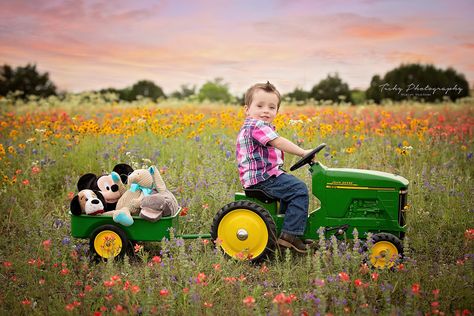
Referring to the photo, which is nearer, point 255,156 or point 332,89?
point 255,156

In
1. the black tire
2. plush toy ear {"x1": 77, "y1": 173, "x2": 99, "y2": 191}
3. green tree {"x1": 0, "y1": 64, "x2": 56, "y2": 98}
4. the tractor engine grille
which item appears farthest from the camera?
green tree {"x1": 0, "y1": 64, "x2": 56, "y2": 98}

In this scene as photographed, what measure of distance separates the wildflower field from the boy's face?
104cm

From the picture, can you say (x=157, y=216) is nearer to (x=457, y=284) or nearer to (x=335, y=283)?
(x=335, y=283)

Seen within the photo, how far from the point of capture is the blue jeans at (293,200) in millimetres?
3994

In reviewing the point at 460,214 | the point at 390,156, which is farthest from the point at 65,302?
the point at 390,156

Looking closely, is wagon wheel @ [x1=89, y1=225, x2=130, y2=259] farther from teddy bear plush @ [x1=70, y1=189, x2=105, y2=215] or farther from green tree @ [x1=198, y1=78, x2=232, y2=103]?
green tree @ [x1=198, y1=78, x2=232, y2=103]

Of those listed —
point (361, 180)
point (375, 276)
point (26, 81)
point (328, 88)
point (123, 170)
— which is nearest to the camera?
point (375, 276)

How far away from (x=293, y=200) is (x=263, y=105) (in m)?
0.87

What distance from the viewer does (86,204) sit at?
4.10 meters

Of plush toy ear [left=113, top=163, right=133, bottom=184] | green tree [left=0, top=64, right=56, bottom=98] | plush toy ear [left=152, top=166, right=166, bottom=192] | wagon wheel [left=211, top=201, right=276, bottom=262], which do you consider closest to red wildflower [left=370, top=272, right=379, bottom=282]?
wagon wheel [left=211, top=201, right=276, bottom=262]

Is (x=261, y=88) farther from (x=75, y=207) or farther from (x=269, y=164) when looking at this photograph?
(x=75, y=207)

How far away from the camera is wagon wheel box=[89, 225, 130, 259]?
4.08 m

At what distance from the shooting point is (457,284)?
3.40 m

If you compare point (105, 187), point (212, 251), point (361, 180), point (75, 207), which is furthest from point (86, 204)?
point (361, 180)
